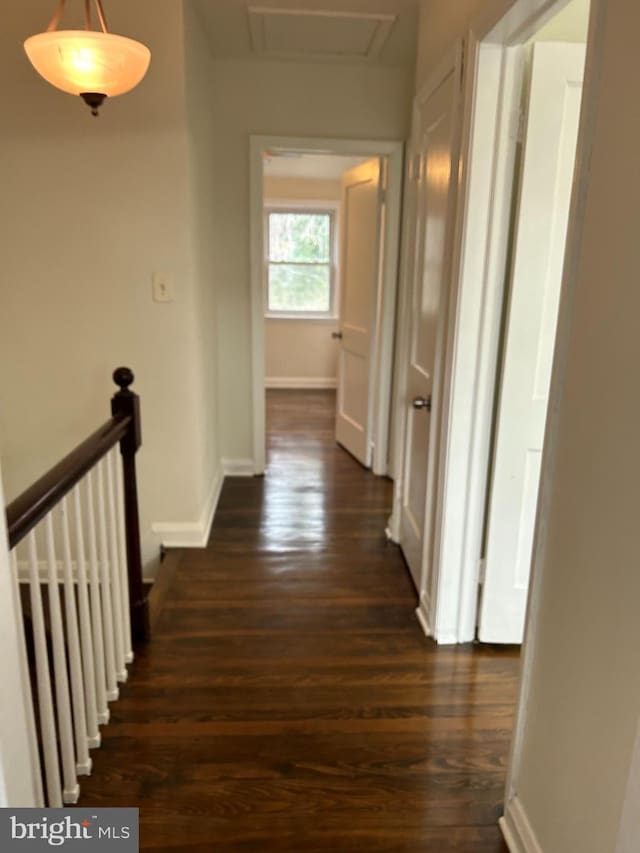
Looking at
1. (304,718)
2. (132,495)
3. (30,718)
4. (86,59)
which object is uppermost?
(86,59)

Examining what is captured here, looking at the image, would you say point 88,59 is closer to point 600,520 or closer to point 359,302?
point 600,520

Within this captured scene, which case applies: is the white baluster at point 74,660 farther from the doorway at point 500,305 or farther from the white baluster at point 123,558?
the doorway at point 500,305

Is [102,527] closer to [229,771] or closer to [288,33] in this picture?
[229,771]

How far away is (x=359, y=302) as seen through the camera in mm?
4391

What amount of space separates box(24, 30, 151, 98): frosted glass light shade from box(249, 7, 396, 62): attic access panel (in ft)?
4.55

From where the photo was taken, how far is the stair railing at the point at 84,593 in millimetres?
1460

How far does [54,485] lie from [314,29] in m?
2.85

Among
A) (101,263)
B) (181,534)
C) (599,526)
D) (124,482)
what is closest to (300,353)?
(181,534)

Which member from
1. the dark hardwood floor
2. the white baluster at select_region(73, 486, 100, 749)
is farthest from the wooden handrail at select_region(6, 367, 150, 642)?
the dark hardwood floor

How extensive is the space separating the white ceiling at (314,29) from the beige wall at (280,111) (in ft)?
0.29

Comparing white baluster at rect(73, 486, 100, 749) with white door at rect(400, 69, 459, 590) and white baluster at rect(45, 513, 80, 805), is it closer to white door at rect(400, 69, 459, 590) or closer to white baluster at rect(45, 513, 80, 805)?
white baluster at rect(45, 513, 80, 805)

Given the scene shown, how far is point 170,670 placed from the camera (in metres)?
2.21

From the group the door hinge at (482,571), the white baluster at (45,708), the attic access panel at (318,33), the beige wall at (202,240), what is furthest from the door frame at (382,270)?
the white baluster at (45,708)

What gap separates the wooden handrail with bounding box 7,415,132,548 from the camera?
1.30 meters
